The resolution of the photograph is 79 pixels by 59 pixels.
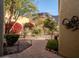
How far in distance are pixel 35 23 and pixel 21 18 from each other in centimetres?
258

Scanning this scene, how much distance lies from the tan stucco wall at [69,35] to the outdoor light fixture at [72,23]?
198 mm

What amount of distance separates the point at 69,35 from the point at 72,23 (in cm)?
78

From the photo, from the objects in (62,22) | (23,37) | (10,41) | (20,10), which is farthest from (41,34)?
(62,22)

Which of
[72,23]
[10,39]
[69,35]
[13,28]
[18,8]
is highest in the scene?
[18,8]

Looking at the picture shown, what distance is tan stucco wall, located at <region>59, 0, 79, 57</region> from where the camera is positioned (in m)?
11.8

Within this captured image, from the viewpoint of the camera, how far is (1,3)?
1321 centimetres

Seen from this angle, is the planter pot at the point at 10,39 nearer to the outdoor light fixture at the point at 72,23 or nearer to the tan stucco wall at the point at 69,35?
the tan stucco wall at the point at 69,35

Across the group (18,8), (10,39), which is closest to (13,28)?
(18,8)

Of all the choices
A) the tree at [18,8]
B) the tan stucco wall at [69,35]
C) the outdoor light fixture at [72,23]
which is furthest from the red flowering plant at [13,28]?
the outdoor light fixture at [72,23]

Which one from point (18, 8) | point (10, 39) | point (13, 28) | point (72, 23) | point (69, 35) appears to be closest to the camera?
point (72, 23)

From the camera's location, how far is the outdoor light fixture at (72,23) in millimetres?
11881

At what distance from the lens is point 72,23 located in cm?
1220

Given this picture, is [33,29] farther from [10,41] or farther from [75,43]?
[75,43]

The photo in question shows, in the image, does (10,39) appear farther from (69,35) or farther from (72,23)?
(72,23)
